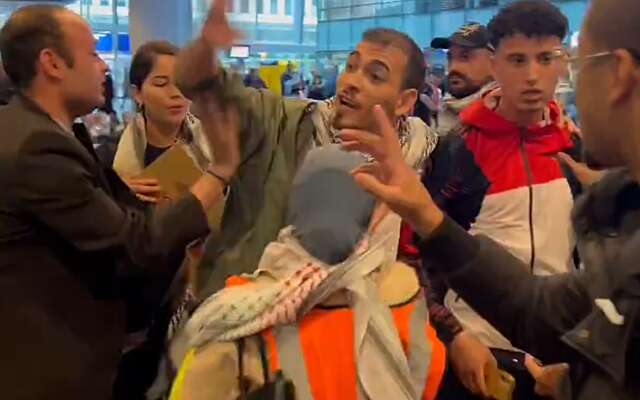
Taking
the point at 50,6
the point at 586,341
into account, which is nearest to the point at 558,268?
the point at 586,341

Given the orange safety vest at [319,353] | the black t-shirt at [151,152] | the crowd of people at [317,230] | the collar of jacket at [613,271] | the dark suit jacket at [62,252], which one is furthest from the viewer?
the black t-shirt at [151,152]

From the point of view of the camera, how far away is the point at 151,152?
3.23 m

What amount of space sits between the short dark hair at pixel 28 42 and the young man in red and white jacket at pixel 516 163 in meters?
0.98

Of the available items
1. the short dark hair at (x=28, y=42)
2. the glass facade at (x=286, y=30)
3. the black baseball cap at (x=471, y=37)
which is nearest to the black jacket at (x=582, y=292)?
the short dark hair at (x=28, y=42)

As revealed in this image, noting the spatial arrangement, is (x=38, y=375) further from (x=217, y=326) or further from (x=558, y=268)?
(x=558, y=268)

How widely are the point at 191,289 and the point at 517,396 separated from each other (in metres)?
0.84

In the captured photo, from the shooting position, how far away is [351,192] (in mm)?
1833

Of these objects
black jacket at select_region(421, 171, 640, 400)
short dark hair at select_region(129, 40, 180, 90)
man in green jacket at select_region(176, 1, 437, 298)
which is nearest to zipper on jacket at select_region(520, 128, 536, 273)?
man in green jacket at select_region(176, 1, 437, 298)

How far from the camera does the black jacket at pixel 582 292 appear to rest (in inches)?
45.3

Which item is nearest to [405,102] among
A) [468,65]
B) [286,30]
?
[468,65]

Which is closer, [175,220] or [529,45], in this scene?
[175,220]

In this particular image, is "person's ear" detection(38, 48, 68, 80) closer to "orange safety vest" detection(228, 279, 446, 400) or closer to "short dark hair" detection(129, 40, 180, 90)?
"orange safety vest" detection(228, 279, 446, 400)

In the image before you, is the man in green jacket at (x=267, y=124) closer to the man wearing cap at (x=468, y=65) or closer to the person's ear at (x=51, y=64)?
the person's ear at (x=51, y=64)

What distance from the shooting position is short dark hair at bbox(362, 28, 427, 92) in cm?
233
